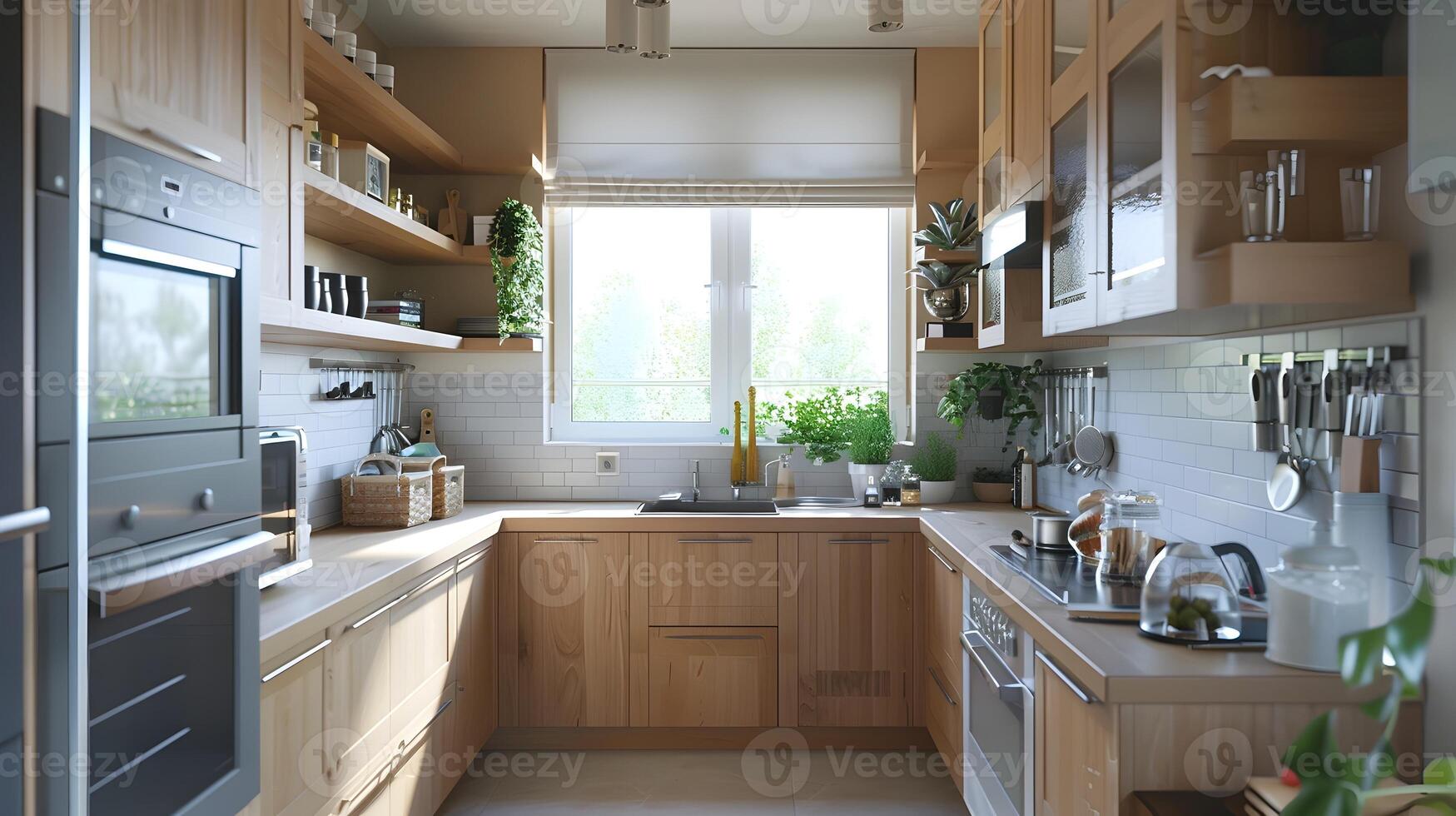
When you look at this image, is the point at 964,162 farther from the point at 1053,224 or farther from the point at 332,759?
the point at 332,759

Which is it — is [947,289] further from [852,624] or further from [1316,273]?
[1316,273]

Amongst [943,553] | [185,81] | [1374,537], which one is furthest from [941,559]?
[185,81]

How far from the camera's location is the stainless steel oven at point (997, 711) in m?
2.04

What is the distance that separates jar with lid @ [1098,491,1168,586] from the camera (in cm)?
205

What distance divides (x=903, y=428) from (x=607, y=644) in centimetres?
160

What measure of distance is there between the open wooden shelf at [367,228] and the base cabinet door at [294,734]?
1.21 metres

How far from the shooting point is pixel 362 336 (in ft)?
8.87

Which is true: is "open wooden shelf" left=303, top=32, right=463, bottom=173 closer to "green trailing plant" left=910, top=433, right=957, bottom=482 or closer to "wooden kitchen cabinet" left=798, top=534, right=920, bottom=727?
"wooden kitchen cabinet" left=798, top=534, right=920, bottom=727

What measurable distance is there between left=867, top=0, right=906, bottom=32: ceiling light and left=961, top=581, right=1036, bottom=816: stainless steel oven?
1450mm

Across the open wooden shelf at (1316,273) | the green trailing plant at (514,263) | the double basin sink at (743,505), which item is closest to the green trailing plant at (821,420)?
the double basin sink at (743,505)

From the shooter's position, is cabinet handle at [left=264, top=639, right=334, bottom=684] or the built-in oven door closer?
cabinet handle at [left=264, top=639, right=334, bottom=684]

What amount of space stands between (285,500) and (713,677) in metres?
1.72

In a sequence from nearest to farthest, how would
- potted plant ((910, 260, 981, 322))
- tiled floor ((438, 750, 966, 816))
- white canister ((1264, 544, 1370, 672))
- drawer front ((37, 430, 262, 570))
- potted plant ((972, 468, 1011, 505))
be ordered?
drawer front ((37, 430, 262, 570)) < white canister ((1264, 544, 1370, 672)) < tiled floor ((438, 750, 966, 816)) < potted plant ((910, 260, 981, 322)) < potted plant ((972, 468, 1011, 505))

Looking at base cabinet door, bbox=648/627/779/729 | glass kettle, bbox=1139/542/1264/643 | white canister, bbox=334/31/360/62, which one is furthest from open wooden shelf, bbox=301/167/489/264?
glass kettle, bbox=1139/542/1264/643
